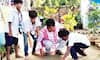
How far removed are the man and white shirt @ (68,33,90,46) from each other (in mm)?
402

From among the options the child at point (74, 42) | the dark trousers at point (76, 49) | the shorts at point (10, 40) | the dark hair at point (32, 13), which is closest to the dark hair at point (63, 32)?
the child at point (74, 42)

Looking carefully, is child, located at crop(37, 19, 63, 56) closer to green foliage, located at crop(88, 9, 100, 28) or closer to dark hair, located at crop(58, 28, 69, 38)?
dark hair, located at crop(58, 28, 69, 38)

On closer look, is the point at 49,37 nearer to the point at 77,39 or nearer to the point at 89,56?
the point at 77,39

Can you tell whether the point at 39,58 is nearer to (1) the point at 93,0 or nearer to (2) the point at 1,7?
(2) the point at 1,7

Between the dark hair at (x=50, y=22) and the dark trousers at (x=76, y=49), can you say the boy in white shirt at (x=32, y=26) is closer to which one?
the dark hair at (x=50, y=22)

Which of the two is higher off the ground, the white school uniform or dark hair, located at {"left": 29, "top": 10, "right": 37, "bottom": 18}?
dark hair, located at {"left": 29, "top": 10, "right": 37, "bottom": 18}

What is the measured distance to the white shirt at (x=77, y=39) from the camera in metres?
1.92

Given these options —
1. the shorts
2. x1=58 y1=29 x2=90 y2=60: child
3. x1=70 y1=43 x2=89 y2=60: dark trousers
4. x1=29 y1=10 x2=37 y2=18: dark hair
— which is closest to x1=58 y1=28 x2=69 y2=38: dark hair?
x1=58 y1=29 x2=90 y2=60: child

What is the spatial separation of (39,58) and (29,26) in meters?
0.26

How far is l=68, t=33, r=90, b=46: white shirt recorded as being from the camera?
1.92 metres

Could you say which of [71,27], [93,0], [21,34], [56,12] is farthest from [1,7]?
[93,0]

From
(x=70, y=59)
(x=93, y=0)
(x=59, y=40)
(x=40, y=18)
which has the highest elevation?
(x=93, y=0)

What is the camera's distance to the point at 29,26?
6.33 ft

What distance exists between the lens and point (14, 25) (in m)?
1.91
